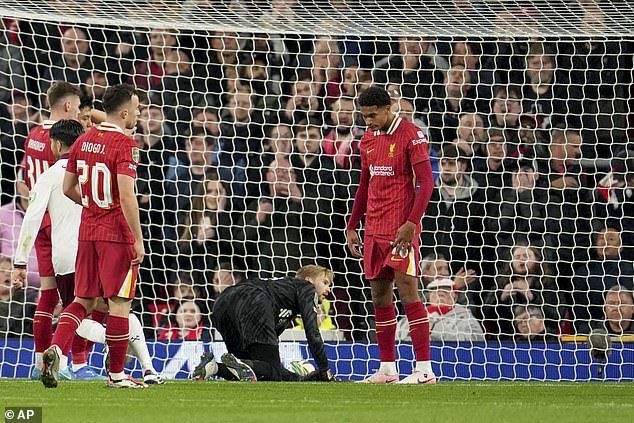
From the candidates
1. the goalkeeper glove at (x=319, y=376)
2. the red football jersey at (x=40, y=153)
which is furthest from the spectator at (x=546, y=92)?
the red football jersey at (x=40, y=153)

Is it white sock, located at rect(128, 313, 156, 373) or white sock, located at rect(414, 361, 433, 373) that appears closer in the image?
white sock, located at rect(128, 313, 156, 373)

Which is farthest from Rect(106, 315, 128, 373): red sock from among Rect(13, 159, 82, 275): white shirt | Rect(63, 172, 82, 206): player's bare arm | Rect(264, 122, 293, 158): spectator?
Rect(264, 122, 293, 158): spectator

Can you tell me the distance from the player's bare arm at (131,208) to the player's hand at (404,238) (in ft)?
6.38

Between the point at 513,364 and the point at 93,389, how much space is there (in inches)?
177

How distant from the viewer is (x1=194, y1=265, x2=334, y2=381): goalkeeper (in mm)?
9008

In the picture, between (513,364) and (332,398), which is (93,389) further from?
(513,364)

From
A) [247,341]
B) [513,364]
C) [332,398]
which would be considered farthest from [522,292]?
[332,398]

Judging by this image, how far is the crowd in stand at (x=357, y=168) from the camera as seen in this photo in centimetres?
1170

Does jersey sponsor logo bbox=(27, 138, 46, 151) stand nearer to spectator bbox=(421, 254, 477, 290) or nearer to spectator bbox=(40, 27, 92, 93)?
spectator bbox=(40, 27, 92, 93)

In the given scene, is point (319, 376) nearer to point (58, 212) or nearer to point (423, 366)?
point (423, 366)

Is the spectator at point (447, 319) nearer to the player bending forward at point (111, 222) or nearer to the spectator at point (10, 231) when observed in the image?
the spectator at point (10, 231)

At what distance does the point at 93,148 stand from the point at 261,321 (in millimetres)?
2604

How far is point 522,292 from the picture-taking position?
11609 millimetres

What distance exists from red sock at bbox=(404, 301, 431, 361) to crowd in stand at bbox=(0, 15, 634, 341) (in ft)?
8.91
